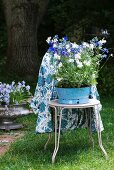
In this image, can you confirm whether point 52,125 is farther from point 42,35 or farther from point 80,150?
point 42,35

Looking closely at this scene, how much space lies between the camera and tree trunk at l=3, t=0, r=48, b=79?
12195 mm

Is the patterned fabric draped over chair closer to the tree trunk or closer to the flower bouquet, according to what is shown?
the flower bouquet

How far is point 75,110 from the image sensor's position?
20.1ft

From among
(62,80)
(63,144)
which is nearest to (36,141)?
(63,144)

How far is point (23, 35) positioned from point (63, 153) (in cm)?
670

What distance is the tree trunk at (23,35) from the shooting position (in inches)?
480

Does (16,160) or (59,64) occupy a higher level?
(59,64)

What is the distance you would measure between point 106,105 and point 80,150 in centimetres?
346

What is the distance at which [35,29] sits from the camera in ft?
41.5

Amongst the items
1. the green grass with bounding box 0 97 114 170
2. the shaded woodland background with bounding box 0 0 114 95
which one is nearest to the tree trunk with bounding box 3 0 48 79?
the shaded woodland background with bounding box 0 0 114 95

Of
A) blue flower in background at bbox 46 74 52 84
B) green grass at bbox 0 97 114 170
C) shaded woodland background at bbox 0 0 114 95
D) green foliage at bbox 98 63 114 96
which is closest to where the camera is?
green grass at bbox 0 97 114 170

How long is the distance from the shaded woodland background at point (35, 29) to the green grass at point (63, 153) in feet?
12.9

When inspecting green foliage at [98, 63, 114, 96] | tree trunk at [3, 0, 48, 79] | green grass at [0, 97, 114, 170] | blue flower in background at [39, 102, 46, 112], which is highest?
tree trunk at [3, 0, 48, 79]

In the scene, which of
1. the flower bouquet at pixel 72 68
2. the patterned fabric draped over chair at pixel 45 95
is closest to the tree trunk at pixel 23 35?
the patterned fabric draped over chair at pixel 45 95
